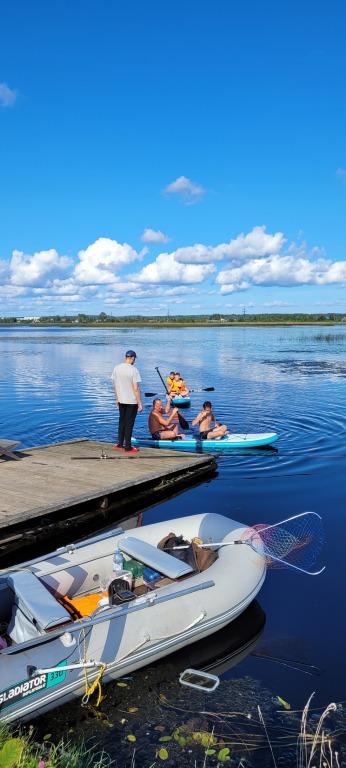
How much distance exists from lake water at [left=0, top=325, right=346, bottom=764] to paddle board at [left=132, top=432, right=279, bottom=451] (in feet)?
0.97

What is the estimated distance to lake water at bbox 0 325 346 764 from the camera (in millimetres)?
5727

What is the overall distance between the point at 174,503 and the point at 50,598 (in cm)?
560

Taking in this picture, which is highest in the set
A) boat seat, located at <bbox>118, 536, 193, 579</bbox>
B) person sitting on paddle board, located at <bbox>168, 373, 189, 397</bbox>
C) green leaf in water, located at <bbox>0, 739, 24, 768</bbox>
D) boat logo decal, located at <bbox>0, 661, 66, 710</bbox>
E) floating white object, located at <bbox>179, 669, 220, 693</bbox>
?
person sitting on paddle board, located at <bbox>168, 373, 189, 397</bbox>

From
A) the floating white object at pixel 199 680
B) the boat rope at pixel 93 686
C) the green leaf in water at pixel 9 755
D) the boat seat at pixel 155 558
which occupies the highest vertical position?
the boat seat at pixel 155 558

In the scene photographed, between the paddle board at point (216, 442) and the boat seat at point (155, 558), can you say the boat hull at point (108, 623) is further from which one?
the paddle board at point (216, 442)

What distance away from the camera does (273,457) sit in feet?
42.9

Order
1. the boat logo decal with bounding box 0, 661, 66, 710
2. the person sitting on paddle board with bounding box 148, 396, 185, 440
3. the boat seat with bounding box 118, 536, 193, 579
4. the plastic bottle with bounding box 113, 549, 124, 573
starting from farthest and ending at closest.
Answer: the person sitting on paddle board with bounding box 148, 396, 185, 440 < the plastic bottle with bounding box 113, 549, 124, 573 < the boat seat with bounding box 118, 536, 193, 579 < the boat logo decal with bounding box 0, 661, 66, 710

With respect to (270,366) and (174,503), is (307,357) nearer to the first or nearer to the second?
(270,366)

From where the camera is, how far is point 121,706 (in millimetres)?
4898

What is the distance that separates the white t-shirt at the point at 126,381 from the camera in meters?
10.5

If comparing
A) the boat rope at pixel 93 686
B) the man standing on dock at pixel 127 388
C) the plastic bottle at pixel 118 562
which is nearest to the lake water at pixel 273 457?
the boat rope at pixel 93 686

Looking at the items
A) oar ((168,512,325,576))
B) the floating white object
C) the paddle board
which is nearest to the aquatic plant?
the floating white object

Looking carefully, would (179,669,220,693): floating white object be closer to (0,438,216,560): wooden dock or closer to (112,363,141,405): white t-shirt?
(0,438,216,560): wooden dock

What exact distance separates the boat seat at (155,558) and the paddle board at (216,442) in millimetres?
6960
